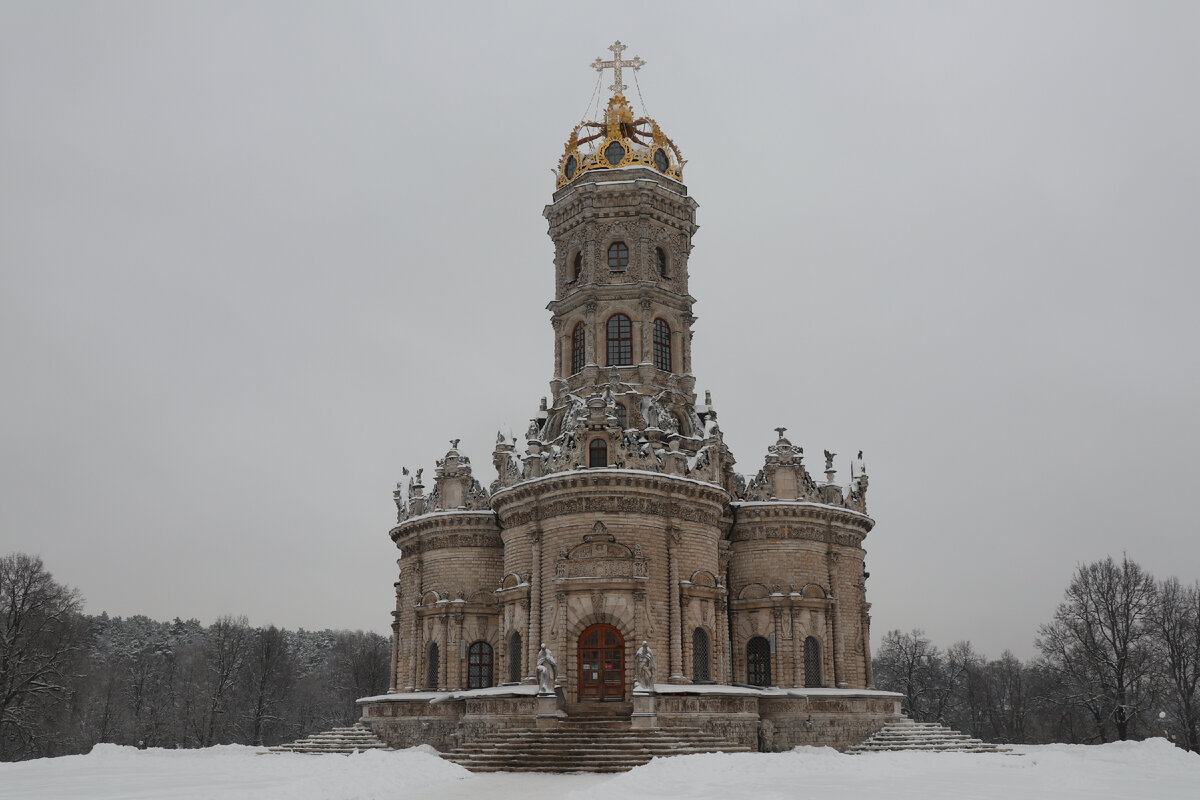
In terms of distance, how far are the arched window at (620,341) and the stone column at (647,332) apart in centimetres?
53

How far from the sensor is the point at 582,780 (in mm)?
25906

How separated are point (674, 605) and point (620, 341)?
12337 mm

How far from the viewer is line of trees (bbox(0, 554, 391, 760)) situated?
4544cm

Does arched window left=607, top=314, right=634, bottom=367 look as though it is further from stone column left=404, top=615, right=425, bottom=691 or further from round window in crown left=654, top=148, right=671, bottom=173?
stone column left=404, top=615, right=425, bottom=691

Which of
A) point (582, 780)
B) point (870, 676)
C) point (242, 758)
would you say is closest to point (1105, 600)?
point (870, 676)

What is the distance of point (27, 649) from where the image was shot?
45.3 m

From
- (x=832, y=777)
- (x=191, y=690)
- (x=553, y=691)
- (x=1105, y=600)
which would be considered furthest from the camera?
(x=191, y=690)

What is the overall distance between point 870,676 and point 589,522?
1473 centimetres

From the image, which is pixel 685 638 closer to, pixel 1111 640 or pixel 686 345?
→ pixel 686 345

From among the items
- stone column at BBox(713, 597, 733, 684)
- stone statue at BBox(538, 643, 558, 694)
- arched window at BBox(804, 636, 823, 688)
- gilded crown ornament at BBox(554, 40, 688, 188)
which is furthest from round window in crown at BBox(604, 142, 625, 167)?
stone statue at BBox(538, 643, 558, 694)

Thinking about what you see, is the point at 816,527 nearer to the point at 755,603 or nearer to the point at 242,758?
the point at 755,603

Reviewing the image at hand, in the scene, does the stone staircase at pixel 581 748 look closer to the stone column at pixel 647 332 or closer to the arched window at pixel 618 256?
the stone column at pixel 647 332

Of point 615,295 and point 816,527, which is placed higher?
point 615,295

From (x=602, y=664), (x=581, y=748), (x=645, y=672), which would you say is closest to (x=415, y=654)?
(x=602, y=664)
